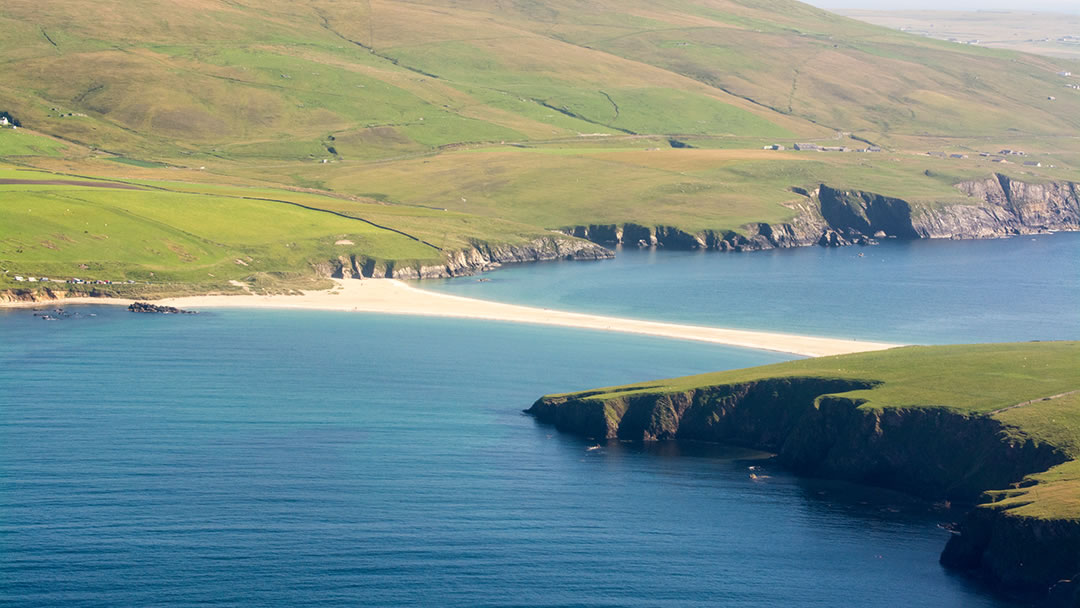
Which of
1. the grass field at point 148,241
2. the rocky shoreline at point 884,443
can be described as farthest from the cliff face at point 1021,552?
the grass field at point 148,241

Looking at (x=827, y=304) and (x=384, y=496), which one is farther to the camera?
(x=827, y=304)

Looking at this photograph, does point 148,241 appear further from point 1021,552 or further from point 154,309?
point 1021,552

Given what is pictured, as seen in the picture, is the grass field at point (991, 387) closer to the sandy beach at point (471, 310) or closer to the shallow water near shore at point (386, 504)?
the shallow water near shore at point (386, 504)

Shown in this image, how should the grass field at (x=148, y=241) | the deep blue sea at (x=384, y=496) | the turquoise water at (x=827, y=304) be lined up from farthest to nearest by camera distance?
the grass field at (x=148, y=241)
the turquoise water at (x=827, y=304)
the deep blue sea at (x=384, y=496)

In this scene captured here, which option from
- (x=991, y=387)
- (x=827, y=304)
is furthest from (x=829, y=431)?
(x=827, y=304)

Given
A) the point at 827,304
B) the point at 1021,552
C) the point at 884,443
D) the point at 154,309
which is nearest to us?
the point at 1021,552
